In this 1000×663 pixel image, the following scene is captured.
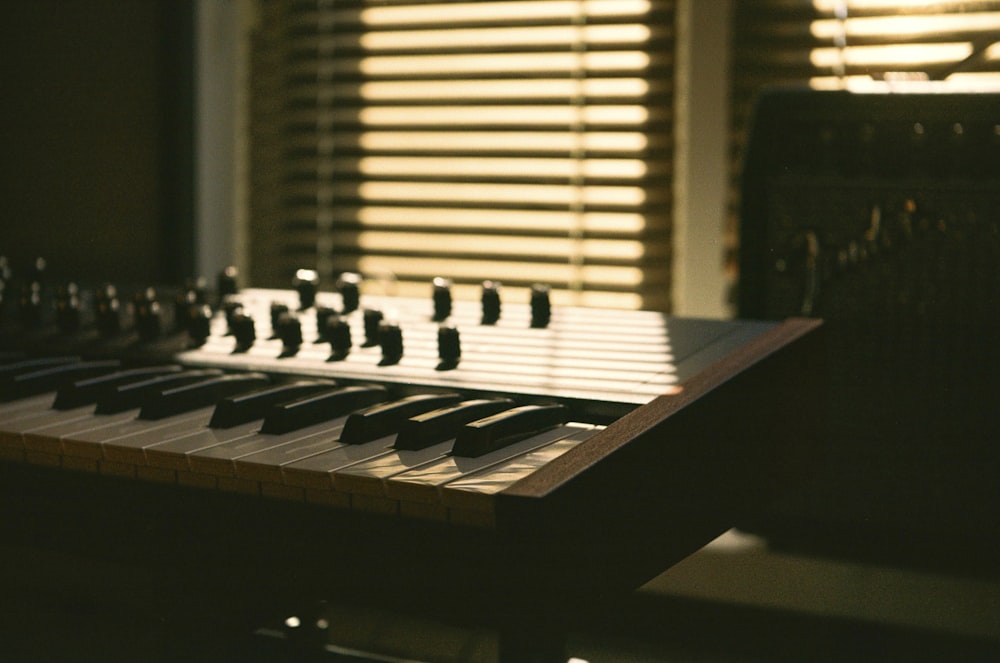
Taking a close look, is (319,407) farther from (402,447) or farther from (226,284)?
(226,284)

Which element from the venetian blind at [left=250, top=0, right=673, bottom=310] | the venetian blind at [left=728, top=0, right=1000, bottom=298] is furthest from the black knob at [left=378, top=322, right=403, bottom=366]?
the venetian blind at [left=250, top=0, right=673, bottom=310]

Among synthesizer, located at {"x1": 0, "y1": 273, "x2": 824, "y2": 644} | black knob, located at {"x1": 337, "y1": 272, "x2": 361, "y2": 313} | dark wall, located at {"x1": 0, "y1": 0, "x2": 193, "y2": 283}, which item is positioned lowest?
synthesizer, located at {"x1": 0, "y1": 273, "x2": 824, "y2": 644}

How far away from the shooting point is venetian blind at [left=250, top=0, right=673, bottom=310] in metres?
2.04

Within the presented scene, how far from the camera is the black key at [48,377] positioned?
1031 mm

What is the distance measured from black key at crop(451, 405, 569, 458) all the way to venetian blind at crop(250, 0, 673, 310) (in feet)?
3.82

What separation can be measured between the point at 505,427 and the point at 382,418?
95mm

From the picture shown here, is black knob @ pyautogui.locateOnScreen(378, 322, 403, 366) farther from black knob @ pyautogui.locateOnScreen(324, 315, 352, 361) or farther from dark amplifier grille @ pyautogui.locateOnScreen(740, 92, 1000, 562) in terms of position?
dark amplifier grille @ pyautogui.locateOnScreen(740, 92, 1000, 562)

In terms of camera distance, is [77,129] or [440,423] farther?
[77,129]

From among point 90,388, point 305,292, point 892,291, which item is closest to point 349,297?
point 305,292

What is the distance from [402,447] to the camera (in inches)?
32.4

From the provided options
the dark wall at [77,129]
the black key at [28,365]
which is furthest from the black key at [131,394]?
the dark wall at [77,129]

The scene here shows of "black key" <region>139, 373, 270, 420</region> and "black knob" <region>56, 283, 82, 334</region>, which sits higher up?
"black knob" <region>56, 283, 82, 334</region>

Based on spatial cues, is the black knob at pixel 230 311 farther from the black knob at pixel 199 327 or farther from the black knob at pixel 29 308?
the black knob at pixel 29 308

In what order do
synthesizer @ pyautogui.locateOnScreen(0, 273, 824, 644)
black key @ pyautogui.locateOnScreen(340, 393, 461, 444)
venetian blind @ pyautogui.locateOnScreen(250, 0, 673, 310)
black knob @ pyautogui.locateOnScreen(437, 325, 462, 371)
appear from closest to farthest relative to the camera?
synthesizer @ pyautogui.locateOnScreen(0, 273, 824, 644)
black key @ pyautogui.locateOnScreen(340, 393, 461, 444)
black knob @ pyautogui.locateOnScreen(437, 325, 462, 371)
venetian blind @ pyautogui.locateOnScreen(250, 0, 673, 310)
